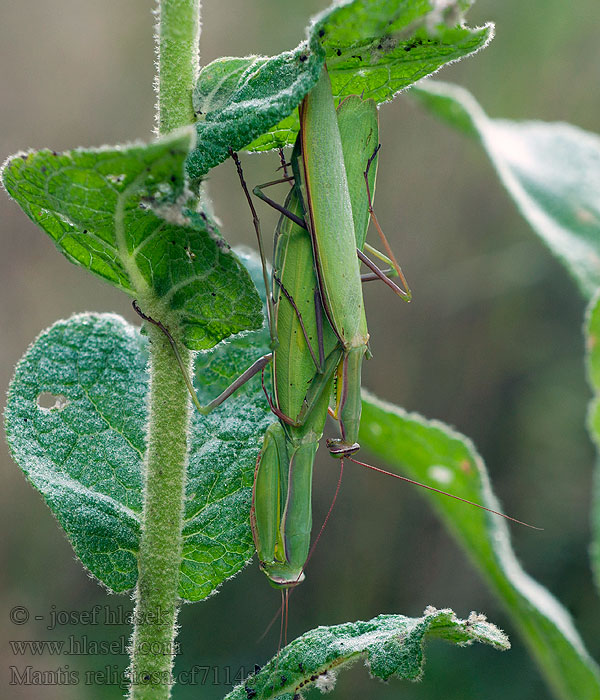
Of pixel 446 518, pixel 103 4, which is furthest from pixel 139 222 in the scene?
pixel 103 4

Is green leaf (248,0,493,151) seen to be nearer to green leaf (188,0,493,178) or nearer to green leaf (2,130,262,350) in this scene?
green leaf (188,0,493,178)

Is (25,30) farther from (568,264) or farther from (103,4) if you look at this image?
(568,264)

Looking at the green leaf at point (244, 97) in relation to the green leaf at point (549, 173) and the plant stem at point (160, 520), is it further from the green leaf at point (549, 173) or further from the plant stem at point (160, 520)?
the green leaf at point (549, 173)

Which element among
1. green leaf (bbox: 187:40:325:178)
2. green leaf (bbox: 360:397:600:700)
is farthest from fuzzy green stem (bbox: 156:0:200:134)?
green leaf (bbox: 360:397:600:700)

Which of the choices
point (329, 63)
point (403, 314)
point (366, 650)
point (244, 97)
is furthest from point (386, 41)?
point (403, 314)

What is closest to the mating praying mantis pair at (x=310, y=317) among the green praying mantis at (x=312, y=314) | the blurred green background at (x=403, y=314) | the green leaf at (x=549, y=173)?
the green praying mantis at (x=312, y=314)

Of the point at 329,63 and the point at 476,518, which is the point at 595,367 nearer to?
the point at 476,518
